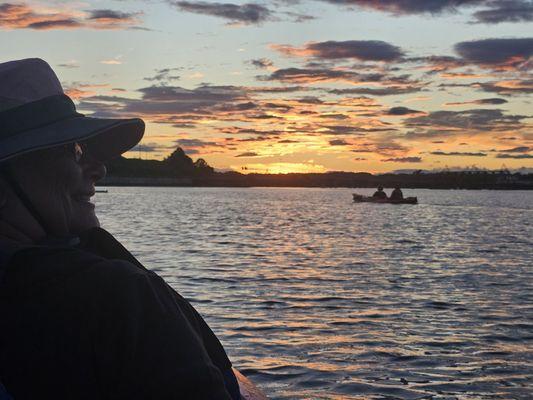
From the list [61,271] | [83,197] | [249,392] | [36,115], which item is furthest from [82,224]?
[249,392]

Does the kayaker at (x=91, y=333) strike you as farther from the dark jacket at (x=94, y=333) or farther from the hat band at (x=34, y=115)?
the hat band at (x=34, y=115)

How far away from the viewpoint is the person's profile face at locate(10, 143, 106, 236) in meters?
1.94

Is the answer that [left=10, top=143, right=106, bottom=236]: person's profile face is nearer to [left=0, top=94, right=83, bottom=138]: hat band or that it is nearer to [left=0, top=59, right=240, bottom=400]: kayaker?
[left=0, top=94, right=83, bottom=138]: hat band

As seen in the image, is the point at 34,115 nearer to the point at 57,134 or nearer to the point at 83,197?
the point at 57,134

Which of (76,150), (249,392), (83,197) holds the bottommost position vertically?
(249,392)

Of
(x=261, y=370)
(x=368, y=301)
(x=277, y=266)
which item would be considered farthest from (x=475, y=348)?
(x=277, y=266)

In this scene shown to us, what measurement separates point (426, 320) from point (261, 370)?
5898 mm

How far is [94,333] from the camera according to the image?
155 centimetres

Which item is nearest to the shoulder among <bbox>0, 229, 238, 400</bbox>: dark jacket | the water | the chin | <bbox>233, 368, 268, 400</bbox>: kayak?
<bbox>0, 229, 238, 400</bbox>: dark jacket

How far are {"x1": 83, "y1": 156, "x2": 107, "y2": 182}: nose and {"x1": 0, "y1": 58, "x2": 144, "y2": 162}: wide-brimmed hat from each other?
151mm

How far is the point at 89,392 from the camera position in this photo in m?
1.58

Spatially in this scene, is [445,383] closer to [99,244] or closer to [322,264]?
[99,244]

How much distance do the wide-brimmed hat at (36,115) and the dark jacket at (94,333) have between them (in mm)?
359

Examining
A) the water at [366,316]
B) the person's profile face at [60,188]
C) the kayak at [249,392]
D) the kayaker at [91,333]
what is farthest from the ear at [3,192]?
the water at [366,316]
